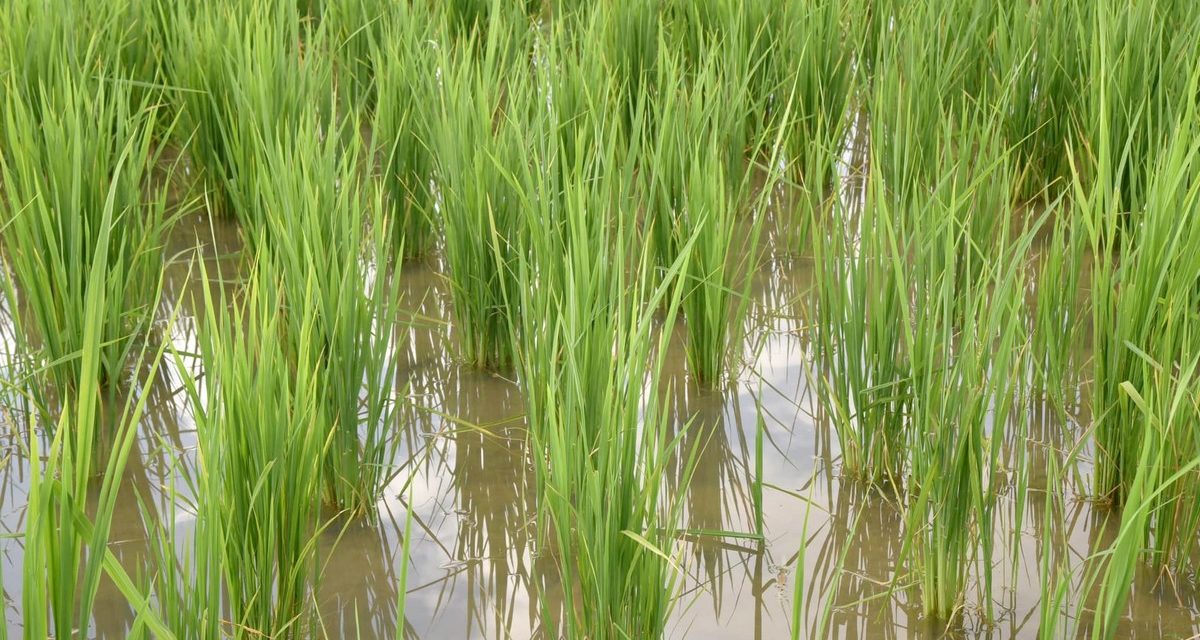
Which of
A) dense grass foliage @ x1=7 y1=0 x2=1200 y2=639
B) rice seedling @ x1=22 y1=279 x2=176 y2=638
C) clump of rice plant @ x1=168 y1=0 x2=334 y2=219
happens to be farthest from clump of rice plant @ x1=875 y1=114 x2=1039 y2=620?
clump of rice plant @ x1=168 y1=0 x2=334 y2=219

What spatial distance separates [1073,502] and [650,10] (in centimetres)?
179

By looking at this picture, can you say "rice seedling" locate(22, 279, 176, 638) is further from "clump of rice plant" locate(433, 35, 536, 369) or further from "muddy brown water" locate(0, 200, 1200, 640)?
"clump of rice plant" locate(433, 35, 536, 369)

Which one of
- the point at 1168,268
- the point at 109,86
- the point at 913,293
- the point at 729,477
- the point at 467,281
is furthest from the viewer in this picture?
the point at 109,86

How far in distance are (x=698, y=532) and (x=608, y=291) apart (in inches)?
20.3

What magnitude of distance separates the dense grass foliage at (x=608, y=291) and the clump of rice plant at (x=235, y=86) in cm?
1

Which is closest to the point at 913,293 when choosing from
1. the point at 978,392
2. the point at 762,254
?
the point at 762,254

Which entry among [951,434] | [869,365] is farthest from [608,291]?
[951,434]

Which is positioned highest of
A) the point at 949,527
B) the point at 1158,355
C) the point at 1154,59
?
the point at 1154,59

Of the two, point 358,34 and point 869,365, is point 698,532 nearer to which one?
point 869,365

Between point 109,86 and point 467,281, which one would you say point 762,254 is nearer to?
point 467,281

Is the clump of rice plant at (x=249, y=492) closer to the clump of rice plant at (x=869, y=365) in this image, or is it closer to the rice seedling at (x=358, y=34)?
the clump of rice plant at (x=869, y=365)

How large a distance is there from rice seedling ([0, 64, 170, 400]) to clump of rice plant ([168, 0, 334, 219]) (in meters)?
0.20

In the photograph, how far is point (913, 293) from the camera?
2.49 metres

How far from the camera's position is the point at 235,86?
2596 mm
